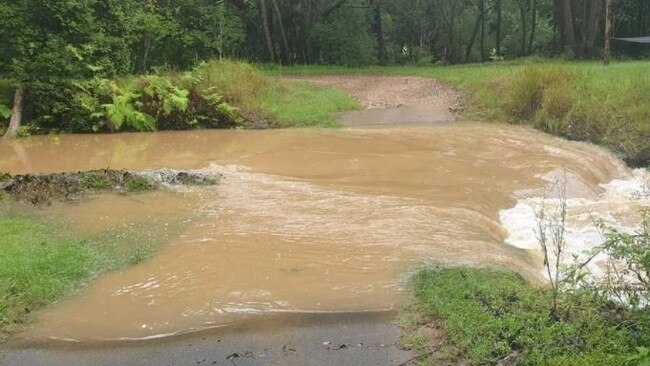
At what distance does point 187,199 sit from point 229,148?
4.36 metres

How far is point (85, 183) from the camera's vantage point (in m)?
9.49

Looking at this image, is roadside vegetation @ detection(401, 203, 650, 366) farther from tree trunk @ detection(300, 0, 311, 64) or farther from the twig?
tree trunk @ detection(300, 0, 311, 64)

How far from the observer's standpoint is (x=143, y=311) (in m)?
5.50

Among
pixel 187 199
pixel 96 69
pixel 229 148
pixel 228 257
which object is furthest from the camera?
pixel 96 69

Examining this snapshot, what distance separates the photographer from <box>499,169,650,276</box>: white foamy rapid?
7709 mm

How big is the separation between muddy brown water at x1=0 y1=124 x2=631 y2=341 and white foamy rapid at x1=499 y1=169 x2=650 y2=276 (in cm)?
21

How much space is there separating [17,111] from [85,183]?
648cm

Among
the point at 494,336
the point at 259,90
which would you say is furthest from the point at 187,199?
the point at 259,90

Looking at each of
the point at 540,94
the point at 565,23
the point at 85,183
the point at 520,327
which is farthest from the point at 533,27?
the point at 520,327

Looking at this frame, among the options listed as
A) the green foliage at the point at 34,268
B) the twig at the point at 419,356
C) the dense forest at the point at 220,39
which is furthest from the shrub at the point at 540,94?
the green foliage at the point at 34,268

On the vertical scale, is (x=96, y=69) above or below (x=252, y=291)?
above

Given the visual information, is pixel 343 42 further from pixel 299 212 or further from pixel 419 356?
pixel 419 356

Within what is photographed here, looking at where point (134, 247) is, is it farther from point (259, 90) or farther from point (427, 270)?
point (259, 90)

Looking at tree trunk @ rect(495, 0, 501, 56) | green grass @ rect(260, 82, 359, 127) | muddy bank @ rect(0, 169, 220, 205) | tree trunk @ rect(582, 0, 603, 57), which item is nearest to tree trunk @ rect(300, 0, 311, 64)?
green grass @ rect(260, 82, 359, 127)
